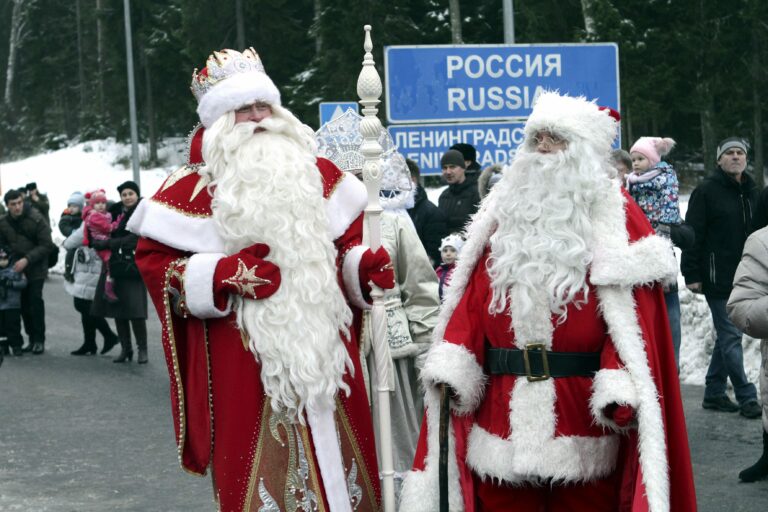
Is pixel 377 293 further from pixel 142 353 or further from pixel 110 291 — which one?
pixel 142 353

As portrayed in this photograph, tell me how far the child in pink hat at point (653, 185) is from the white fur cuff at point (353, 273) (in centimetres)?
421

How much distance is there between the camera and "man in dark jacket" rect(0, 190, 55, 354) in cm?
1423

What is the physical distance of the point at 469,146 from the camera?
424 inches

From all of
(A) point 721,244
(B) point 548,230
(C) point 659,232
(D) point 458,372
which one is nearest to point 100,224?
(C) point 659,232

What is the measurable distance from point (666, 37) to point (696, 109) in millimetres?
2138

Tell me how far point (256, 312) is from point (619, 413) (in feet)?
4.64

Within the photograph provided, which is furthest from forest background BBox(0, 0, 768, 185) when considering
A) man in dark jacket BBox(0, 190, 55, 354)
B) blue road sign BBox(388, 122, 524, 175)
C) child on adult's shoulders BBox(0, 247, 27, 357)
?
blue road sign BBox(388, 122, 524, 175)

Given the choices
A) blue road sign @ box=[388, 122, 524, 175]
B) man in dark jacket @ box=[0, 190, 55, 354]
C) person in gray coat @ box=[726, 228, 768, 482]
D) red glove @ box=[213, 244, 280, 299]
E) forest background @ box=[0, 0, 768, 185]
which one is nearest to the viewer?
red glove @ box=[213, 244, 280, 299]

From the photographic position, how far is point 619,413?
14.4ft

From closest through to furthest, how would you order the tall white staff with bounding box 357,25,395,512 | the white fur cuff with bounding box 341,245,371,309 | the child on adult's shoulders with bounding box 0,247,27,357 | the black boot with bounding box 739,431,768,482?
the white fur cuff with bounding box 341,245,371,309 < the tall white staff with bounding box 357,25,395,512 < the black boot with bounding box 739,431,768,482 < the child on adult's shoulders with bounding box 0,247,27,357

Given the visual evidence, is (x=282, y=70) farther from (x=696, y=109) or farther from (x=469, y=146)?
(x=469, y=146)

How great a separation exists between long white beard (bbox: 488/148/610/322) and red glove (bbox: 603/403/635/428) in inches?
14.6

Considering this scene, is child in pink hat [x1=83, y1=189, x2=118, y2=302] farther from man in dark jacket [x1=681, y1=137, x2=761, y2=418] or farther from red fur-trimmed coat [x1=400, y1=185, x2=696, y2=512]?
red fur-trimmed coat [x1=400, y1=185, x2=696, y2=512]

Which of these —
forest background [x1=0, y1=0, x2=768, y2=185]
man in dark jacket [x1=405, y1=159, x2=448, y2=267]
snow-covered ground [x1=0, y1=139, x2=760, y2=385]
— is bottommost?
man in dark jacket [x1=405, y1=159, x2=448, y2=267]
